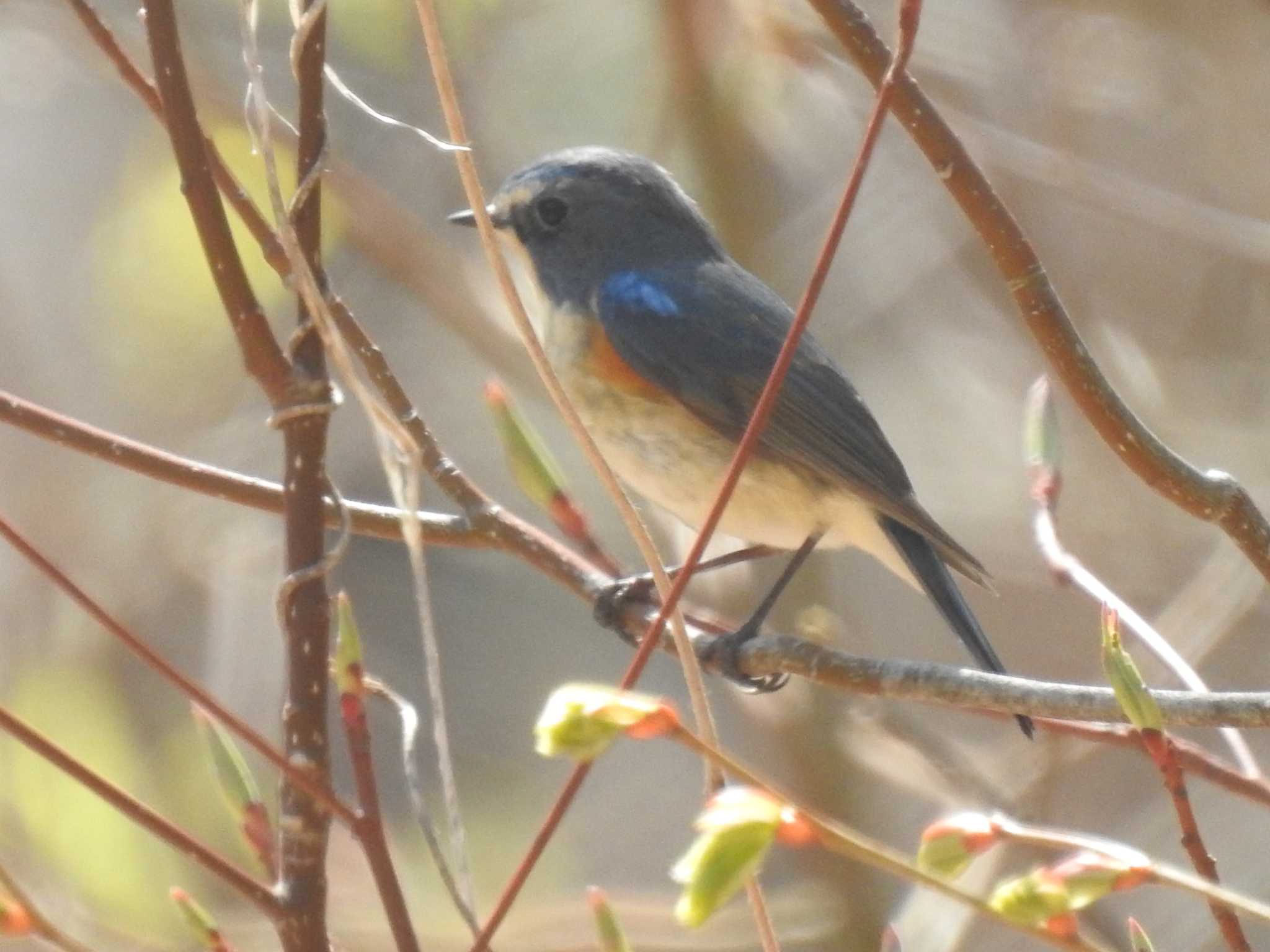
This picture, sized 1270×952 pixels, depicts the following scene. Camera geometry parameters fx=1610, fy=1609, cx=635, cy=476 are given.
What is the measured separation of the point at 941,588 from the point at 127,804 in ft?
5.21

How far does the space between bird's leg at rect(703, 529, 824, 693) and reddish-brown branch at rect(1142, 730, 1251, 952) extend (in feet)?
3.10

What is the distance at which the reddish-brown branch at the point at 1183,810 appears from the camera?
1.03 metres

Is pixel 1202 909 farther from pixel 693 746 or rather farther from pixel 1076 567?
pixel 693 746

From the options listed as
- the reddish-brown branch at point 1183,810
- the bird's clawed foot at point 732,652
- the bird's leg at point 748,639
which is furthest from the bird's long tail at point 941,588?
the reddish-brown branch at point 1183,810

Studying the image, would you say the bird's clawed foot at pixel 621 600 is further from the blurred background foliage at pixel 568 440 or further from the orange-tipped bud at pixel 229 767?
the orange-tipped bud at pixel 229 767

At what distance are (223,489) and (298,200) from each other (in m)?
0.55

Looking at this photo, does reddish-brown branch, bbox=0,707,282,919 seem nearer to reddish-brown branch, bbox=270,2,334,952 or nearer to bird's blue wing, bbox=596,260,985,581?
reddish-brown branch, bbox=270,2,334,952

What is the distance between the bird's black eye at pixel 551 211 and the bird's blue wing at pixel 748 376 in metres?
0.17

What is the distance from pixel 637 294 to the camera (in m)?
2.66

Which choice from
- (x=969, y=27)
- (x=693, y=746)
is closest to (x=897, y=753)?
(x=969, y=27)

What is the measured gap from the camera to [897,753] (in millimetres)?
3209

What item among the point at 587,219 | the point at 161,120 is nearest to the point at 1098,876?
the point at 161,120

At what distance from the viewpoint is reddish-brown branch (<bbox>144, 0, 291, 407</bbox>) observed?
1.13m

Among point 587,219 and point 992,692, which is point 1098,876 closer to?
point 992,692
